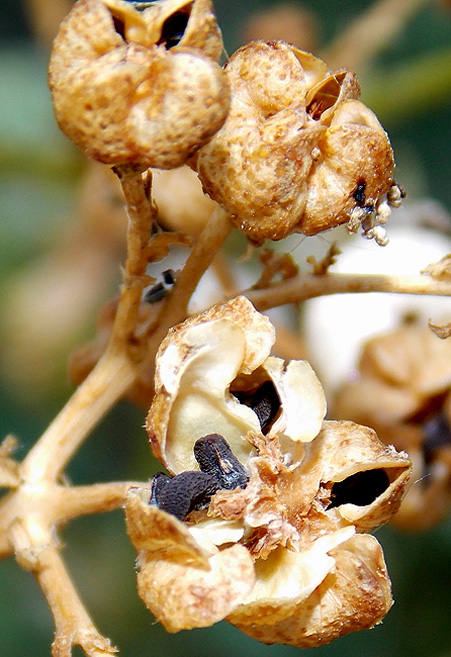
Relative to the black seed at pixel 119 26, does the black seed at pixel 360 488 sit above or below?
below

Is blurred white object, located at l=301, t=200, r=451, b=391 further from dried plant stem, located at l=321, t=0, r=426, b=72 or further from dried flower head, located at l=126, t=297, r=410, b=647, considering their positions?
dried flower head, located at l=126, t=297, r=410, b=647

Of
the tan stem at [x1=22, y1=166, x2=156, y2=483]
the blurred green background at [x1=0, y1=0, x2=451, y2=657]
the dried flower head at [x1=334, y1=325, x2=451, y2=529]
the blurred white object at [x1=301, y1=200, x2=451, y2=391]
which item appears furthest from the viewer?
the blurred green background at [x1=0, y1=0, x2=451, y2=657]

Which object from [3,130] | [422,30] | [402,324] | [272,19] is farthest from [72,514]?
[422,30]

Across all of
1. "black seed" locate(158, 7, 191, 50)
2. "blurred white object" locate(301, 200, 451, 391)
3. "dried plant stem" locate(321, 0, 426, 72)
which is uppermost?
"dried plant stem" locate(321, 0, 426, 72)

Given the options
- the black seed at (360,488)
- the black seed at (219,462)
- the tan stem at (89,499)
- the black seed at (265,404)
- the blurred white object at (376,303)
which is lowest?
the tan stem at (89,499)

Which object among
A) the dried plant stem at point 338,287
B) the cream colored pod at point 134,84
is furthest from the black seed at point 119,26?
the dried plant stem at point 338,287

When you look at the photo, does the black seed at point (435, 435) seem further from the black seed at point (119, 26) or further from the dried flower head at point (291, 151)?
the black seed at point (119, 26)

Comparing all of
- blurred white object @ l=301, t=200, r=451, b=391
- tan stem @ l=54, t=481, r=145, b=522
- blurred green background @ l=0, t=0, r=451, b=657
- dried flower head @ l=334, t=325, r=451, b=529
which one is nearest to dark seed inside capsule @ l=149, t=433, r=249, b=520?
tan stem @ l=54, t=481, r=145, b=522

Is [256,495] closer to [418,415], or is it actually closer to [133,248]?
[133,248]
